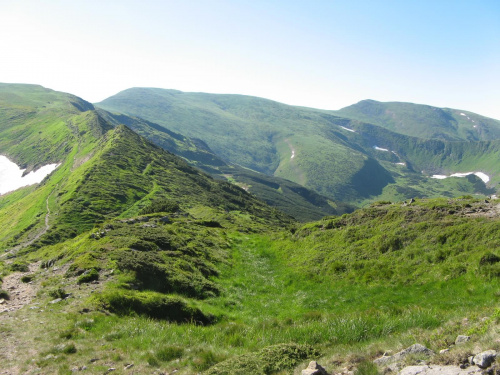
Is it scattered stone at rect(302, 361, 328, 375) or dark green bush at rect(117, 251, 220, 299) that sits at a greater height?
scattered stone at rect(302, 361, 328, 375)

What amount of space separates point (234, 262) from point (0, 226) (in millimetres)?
91251

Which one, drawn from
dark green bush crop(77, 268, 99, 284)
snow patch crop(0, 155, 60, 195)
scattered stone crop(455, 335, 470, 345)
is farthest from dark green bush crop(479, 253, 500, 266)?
snow patch crop(0, 155, 60, 195)

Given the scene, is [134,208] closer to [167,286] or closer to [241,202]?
[241,202]

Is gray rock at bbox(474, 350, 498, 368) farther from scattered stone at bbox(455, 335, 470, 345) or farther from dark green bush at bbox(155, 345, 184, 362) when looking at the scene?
dark green bush at bbox(155, 345, 184, 362)

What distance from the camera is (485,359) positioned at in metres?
7.00

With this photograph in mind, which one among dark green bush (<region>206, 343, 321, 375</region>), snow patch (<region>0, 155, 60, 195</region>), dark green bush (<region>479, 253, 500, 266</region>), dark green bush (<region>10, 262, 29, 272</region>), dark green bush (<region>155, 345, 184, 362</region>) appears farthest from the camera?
snow patch (<region>0, 155, 60, 195</region>)

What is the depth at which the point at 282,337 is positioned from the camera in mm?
12250

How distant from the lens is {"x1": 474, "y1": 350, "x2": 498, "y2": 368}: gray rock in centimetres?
698

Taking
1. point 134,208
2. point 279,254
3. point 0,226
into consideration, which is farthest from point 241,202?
point 279,254

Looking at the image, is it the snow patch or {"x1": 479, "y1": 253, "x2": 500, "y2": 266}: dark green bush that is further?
the snow patch

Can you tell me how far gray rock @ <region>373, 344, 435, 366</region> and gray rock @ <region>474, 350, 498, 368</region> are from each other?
4.57 ft

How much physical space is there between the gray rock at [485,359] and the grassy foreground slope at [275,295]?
6.33ft

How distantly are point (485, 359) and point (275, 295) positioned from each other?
17.3 meters

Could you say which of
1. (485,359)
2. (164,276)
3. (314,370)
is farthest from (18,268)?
(485,359)
